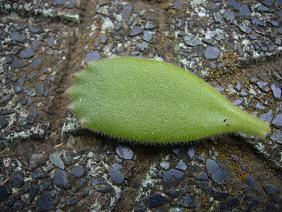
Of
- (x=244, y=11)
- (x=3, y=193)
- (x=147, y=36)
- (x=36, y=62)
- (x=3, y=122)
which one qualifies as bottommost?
(x=3, y=193)

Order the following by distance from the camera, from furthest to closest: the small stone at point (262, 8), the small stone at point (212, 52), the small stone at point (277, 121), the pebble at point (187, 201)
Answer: the small stone at point (262, 8), the small stone at point (212, 52), the small stone at point (277, 121), the pebble at point (187, 201)

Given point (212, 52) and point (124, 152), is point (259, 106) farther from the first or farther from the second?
point (124, 152)

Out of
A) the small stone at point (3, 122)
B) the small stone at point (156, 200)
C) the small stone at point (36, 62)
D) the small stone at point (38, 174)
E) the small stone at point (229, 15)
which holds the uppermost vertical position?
the small stone at point (229, 15)

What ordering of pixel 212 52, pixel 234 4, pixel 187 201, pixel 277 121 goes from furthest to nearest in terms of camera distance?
pixel 234 4 < pixel 212 52 < pixel 277 121 < pixel 187 201

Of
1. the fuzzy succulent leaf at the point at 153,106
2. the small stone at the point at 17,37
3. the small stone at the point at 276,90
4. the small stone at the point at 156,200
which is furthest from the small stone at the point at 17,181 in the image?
the small stone at the point at 276,90

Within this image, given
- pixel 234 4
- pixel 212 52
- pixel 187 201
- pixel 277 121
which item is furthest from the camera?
pixel 234 4

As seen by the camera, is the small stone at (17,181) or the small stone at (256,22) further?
the small stone at (256,22)

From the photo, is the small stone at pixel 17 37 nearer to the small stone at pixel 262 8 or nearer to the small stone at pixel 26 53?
the small stone at pixel 26 53

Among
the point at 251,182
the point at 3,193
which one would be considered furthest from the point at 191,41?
the point at 3,193
